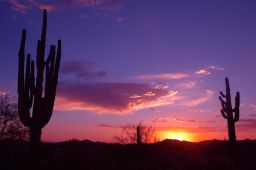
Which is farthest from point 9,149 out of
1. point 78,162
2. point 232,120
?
point 232,120

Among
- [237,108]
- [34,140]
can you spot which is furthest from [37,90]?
[237,108]

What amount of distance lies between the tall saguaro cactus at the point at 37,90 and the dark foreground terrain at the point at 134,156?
324 centimetres

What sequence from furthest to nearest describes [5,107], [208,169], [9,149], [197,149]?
[5,107] < [197,149] < [9,149] < [208,169]

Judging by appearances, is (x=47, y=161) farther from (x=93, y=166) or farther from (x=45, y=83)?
(x=45, y=83)

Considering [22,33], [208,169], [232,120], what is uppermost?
[22,33]

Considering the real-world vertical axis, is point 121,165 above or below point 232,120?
below

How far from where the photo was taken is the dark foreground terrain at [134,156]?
711 inches

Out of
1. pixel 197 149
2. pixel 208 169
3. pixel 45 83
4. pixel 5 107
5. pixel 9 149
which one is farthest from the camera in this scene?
pixel 5 107

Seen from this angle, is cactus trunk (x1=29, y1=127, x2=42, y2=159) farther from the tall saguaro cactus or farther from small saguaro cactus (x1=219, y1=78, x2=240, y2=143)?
small saguaro cactus (x1=219, y1=78, x2=240, y2=143)

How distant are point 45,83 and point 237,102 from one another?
12.1m

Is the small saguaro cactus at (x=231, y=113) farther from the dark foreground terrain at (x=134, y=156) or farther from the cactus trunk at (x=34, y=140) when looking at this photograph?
the cactus trunk at (x=34, y=140)


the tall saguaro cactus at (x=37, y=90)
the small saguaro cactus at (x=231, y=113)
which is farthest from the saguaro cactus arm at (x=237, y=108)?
the tall saguaro cactus at (x=37, y=90)

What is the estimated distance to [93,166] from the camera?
706 inches

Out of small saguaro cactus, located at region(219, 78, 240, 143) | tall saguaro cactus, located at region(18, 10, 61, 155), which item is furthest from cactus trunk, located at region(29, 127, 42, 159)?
small saguaro cactus, located at region(219, 78, 240, 143)
